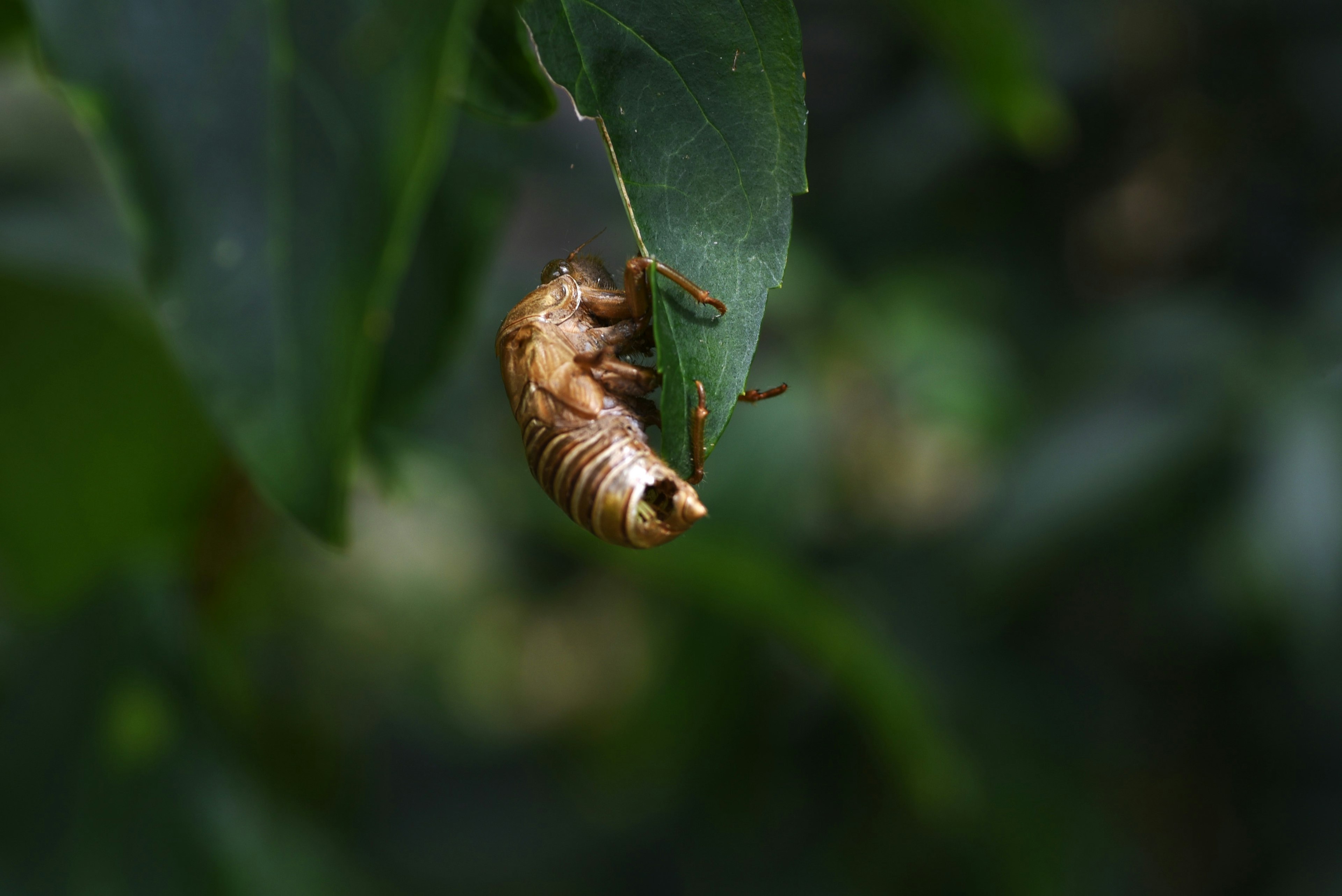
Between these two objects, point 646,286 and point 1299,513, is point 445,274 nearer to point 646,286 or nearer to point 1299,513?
point 646,286

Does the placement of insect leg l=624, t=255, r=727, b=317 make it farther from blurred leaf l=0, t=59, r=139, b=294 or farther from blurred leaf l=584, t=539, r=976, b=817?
blurred leaf l=584, t=539, r=976, b=817

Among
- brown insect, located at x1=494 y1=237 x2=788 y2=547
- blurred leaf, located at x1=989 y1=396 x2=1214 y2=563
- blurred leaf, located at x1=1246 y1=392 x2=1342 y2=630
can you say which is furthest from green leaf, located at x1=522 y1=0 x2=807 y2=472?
blurred leaf, located at x1=1246 y1=392 x2=1342 y2=630

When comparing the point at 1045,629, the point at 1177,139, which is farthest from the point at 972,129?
the point at 1045,629

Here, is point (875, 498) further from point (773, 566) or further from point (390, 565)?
point (390, 565)

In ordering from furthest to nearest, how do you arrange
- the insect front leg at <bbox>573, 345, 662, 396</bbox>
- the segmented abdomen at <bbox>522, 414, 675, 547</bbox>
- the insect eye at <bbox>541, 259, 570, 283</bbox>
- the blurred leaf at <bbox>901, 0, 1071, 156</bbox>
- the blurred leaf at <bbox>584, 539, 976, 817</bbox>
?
the blurred leaf at <bbox>584, 539, 976, 817</bbox> → the blurred leaf at <bbox>901, 0, 1071, 156</bbox> → the insect eye at <bbox>541, 259, 570, 283</bbox> → the insect front leg at <bbox>573, 345, 662, 396</bbox> → the segmented abdomen at <bbox>522, 414, 675, 547</bbox>

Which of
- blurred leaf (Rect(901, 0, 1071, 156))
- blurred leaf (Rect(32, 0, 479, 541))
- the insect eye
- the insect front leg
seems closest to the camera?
blurred leaf (Rect(32, 0, 479, 541))

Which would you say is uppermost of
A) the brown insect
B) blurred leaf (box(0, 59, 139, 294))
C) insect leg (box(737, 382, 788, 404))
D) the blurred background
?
insect leg (box(737, 382, 788, 404))

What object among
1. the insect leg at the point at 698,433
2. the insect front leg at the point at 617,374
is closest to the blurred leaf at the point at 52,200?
the insect front leg at the point at 617,374
